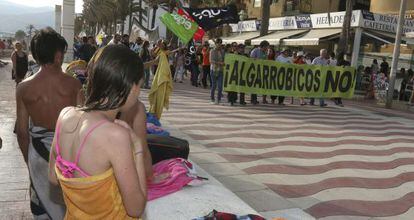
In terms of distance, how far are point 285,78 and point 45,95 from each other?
10.6 meters

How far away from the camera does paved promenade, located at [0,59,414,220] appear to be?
4.78m

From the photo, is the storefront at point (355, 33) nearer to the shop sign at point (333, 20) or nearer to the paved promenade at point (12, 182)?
the shop sign at point (333, 20)

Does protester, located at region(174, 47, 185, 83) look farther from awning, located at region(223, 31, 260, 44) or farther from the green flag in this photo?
awning, located at region(223, 31, 260, 44)

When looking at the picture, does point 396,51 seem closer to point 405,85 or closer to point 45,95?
point 405,85

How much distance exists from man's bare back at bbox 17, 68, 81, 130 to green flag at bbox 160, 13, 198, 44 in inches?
376

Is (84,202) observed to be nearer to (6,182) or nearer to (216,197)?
(216,197)

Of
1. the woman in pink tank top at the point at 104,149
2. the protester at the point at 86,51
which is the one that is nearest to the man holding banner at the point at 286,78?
the protester at the point at 86,51

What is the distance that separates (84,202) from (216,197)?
1870 millimetres

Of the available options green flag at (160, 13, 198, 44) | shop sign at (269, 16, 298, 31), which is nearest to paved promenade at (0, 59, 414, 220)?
green flag at (160, 13, 198, 44)

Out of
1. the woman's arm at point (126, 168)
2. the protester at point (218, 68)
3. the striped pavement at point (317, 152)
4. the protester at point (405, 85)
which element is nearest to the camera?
the woman's arm at point (126, 168)

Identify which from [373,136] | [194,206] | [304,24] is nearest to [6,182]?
[194,206]

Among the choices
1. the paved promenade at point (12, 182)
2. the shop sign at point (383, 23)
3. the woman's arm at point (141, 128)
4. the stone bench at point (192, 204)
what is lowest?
the paved promenade at point (12, 182)

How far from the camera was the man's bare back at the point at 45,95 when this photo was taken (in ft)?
10.1

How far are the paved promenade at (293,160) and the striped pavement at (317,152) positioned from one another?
13mm
